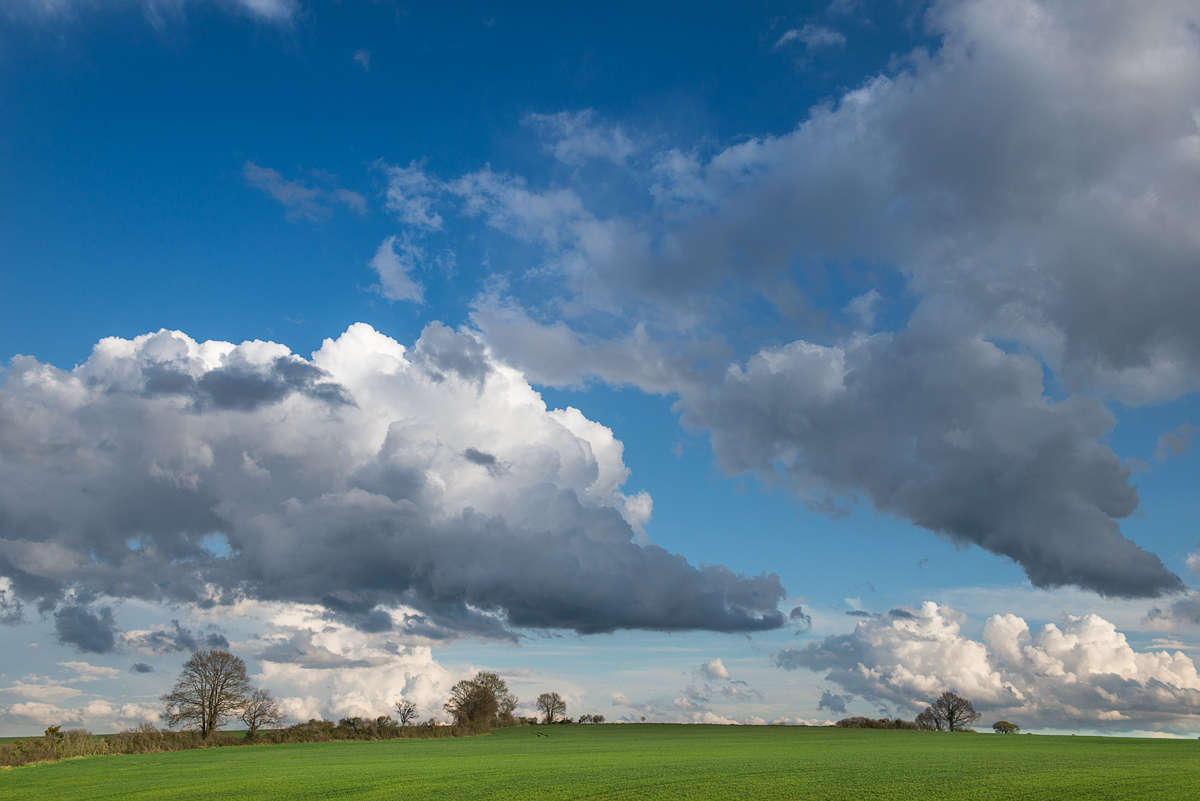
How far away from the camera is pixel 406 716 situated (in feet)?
316

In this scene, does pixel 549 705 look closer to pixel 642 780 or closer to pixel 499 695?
pixel 499 695

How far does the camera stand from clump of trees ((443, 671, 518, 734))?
10644 cm

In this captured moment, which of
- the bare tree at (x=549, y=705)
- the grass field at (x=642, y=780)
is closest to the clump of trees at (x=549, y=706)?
the bare tree at (x=549, y=705)

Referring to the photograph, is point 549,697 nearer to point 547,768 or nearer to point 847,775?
point 547,768

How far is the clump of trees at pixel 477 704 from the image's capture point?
106438 millimetres

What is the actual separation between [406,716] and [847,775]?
80.0 meters

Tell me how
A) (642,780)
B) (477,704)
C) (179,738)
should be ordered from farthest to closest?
(477,704), (179,738), (642,780)

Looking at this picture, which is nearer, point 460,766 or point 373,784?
point 373,784

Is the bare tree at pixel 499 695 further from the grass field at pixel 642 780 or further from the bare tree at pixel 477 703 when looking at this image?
the grass field at pixel 642 780

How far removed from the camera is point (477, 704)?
363 feet

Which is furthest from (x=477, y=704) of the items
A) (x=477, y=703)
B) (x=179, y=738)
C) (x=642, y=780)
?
(x=642, y=780)

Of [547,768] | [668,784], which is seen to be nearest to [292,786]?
[547,768]

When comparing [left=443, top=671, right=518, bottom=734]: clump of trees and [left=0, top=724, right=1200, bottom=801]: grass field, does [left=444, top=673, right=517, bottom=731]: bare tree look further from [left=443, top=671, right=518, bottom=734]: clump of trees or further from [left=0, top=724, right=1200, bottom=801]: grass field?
[left=0, top=724, right=1200, bottom=801]: grass field

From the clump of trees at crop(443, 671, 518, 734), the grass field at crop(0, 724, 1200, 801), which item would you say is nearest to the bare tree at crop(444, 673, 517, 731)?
the clump of trees at crop(443, 671, 518, 734)
